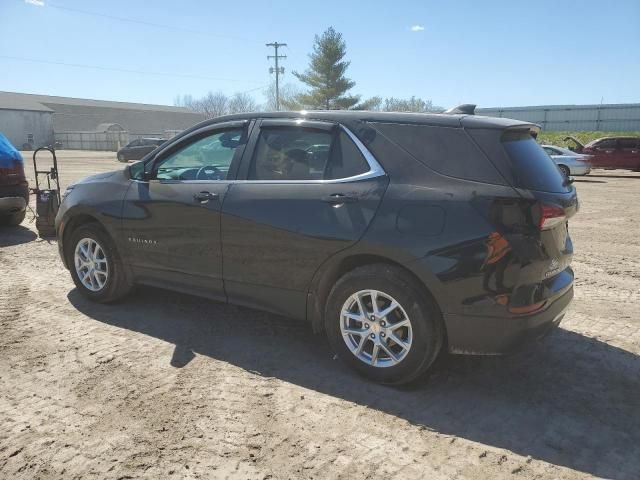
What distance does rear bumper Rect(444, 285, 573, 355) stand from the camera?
3014 mm

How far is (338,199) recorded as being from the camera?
11.2ft

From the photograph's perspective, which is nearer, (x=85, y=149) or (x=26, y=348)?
(x=26, y=348)

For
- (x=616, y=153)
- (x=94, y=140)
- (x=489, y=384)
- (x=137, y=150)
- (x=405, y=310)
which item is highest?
(x=94, y=140)

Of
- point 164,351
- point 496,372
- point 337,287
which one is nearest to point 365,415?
point 337,287

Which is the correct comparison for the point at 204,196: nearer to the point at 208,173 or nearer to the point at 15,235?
the point at 208,173

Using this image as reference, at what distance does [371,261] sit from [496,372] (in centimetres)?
124

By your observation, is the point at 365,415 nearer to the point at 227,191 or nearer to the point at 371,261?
the point at 371,261

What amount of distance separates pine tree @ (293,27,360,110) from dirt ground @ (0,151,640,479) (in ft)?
177

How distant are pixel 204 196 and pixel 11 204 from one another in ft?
17.5

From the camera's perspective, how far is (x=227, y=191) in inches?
155

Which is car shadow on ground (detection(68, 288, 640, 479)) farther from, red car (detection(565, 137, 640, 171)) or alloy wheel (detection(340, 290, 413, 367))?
red car (detection(565, 137, 640, 171))

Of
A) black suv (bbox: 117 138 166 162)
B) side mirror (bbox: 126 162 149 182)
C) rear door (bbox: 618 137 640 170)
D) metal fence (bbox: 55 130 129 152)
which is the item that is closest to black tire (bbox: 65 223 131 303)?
side mirror (bbox: 126 162 149 182)

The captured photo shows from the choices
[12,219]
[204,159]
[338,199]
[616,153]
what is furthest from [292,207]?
[616,153]

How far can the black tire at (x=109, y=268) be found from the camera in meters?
4.71
